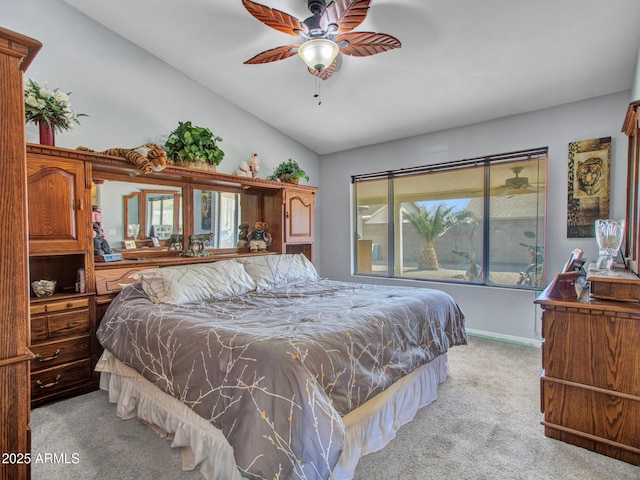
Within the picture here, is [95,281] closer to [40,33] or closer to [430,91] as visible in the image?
[40,33]

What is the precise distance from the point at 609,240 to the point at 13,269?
285 cm

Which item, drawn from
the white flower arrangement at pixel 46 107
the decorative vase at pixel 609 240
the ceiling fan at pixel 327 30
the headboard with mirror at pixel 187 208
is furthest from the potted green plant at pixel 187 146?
the decorative vase at pixel 609 240

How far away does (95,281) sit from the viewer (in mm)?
2602

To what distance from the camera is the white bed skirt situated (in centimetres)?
163

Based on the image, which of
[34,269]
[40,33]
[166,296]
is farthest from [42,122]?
[166,296]

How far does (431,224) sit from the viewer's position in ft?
14.2

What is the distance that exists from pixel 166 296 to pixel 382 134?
10.8ft

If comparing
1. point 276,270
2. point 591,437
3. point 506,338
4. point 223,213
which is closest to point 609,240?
point 591,437

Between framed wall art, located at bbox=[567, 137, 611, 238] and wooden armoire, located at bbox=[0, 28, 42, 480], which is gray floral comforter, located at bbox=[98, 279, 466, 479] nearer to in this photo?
wooden armoire, located at bbox=[0, 28, 42, 480]

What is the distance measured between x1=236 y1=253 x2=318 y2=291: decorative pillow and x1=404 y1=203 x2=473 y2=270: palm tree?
1.66m

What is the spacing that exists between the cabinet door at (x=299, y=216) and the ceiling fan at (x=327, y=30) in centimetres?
207

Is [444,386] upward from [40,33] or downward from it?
downward

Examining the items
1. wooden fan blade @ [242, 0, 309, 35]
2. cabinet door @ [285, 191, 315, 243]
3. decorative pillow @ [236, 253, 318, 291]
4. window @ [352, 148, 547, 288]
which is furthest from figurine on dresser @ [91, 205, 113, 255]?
window @ [352, 148, 547, 288]

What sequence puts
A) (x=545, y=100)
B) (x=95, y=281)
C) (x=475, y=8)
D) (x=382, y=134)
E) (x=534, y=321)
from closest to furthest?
1. (x=475, y=8)
2. (x=95, y=281)
3. (x=545, y=100)
4. (x=534, y=321)
5. (x=382, y=134)
